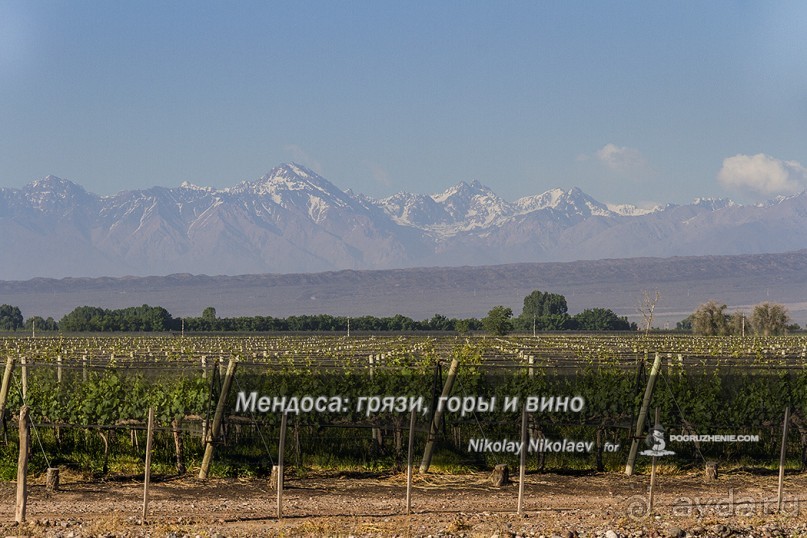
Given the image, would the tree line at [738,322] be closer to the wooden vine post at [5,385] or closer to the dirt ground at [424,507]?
the dirt ground at [424,507]

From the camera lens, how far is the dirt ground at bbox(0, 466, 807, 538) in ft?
51.6

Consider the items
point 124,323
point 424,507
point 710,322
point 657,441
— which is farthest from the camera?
point 124,323

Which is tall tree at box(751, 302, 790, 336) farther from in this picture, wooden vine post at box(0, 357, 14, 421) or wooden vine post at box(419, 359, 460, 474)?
wooden vine post at box(0, 357, 14, 421)

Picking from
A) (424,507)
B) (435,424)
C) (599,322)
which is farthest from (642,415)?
(599,322)

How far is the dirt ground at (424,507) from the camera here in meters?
15.7

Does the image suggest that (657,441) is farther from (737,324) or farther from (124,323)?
(124,323)

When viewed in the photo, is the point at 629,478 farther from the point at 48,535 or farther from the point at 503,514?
the point at 48,535

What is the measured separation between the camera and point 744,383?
22.9m

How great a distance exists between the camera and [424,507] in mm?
17922

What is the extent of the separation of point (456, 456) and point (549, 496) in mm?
2790

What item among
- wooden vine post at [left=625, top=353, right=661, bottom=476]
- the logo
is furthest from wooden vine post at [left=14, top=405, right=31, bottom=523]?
the logo

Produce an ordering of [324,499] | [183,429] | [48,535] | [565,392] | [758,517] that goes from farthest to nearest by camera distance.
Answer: [565,392]
[183,429]
[324,499]
[758,517]
[48,535]

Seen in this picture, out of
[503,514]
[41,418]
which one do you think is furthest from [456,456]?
[41,418]

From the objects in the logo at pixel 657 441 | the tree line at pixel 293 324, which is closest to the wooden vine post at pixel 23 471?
the logo at pixel 657 441
